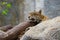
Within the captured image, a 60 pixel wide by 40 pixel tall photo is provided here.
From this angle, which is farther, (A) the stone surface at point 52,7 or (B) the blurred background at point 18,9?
(B) the blurred background at point 18,9

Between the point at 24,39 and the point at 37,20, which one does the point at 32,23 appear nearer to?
the point at 37,20

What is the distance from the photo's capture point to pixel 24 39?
1.40 meters

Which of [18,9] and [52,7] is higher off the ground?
[52,7]

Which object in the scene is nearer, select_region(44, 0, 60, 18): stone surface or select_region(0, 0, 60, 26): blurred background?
select_region(44, 0, 60, 18): stone surface

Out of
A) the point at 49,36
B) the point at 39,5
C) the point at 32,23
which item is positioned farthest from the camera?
the point at 39,5

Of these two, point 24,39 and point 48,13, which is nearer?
point 24,39

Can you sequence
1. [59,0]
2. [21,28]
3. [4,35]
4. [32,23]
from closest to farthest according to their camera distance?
[4,35], [21,28], [32,23], [59,0]

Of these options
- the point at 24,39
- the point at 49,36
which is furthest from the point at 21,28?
the point at 49,36

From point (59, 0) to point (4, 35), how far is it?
2239 millimetres

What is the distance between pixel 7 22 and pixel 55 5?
1710 millimetres

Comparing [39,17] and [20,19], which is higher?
[39,17]

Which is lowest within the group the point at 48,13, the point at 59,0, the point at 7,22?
the point at 7,22


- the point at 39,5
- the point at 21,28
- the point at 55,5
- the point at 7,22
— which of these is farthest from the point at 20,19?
the point at 21,28

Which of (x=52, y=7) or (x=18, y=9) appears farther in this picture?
(x=18, y=9)
